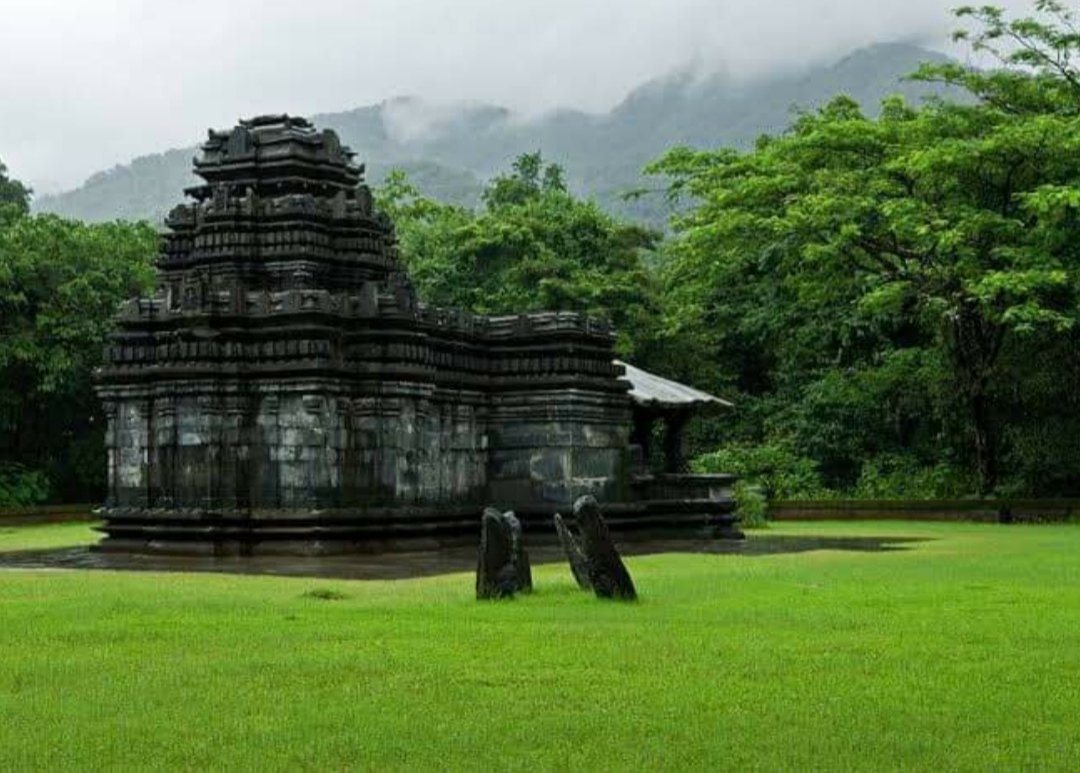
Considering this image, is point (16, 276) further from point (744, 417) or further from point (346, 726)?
point (346, 726)

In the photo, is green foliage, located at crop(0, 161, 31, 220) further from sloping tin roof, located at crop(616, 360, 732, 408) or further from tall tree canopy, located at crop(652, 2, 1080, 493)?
sloping tin roof, located at crop(616, 360, 732, 408)

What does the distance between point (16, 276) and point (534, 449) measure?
2030cm

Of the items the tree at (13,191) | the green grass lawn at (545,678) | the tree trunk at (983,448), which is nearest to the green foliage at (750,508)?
the tree trunk at (983,448)

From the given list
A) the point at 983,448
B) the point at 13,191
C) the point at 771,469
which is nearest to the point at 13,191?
the point at 13,191

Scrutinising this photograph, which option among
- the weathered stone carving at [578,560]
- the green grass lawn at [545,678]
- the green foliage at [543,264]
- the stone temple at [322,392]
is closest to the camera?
the green grass lawn at [545,678]

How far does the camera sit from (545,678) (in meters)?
8.83

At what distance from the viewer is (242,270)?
2347cm

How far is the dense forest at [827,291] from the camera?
33094 mm

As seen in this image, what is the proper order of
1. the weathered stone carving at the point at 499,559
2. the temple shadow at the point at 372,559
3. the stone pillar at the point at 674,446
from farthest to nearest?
the stone pillar at the point at 674,446 < the temple shadow at the point at 372,559 < the weathered stone carving at the point at 499,559

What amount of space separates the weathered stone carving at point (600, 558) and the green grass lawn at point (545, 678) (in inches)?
13.1

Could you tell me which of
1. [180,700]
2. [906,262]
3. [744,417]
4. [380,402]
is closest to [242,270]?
[380,402]

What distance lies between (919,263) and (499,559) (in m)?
23.8

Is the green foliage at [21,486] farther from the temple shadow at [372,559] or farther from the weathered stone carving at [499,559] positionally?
the weathered stone carving at [499,559]

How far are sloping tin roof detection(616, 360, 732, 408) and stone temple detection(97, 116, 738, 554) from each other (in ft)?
4.28
